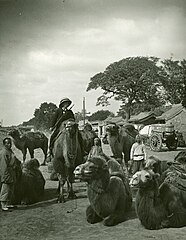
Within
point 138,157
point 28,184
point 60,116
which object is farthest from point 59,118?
point 138,157

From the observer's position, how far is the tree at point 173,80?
3.05m

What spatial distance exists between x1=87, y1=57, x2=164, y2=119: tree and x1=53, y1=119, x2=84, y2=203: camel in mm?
458

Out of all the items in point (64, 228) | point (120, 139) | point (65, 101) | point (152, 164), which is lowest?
point (64, 228)

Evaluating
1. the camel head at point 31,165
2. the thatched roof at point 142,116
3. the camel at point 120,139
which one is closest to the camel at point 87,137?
the camel at point 120,139

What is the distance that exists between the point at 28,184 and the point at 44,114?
75cm

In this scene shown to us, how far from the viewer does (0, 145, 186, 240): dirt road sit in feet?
7.63

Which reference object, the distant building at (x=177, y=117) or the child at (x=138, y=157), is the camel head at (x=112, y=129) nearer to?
the child at (x=138, y=157)

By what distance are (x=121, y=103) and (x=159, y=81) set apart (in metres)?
0.43

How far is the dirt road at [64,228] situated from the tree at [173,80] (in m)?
1.23

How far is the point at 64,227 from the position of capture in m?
2.52

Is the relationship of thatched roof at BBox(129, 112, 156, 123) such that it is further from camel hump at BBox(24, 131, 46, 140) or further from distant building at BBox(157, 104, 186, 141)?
camel hump at BBox(24, 131, 46, 140)

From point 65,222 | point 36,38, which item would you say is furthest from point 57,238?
point 36,38

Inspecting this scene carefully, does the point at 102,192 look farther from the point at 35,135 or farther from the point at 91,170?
the point at 35,135

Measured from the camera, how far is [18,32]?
9.30 ft
